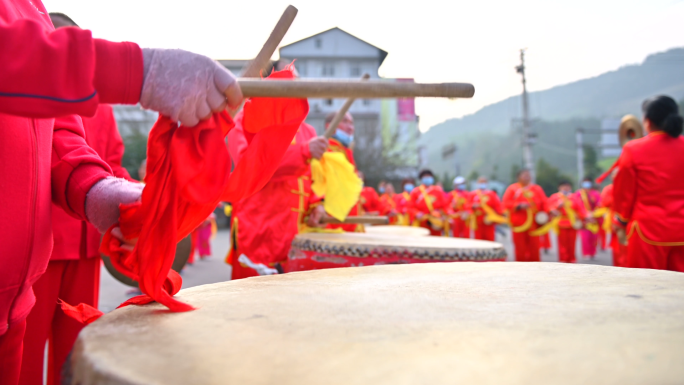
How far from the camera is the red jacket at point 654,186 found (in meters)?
3.04

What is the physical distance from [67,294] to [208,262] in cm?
752

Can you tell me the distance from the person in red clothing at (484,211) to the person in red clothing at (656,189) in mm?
7428

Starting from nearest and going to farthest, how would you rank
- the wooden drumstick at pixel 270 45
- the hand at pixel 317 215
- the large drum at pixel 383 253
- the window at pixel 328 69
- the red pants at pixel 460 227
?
the wooden drumstick at pixel 270 45 → the large drum at pixel 383 253 → the hand at pixel 317 215 → the red pants at pixel 460 227 → the window at pixel 328 69

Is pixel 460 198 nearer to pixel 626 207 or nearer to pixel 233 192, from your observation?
pixel 626 207

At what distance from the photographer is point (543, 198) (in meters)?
9.18

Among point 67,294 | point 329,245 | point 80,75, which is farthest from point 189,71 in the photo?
point 329,245

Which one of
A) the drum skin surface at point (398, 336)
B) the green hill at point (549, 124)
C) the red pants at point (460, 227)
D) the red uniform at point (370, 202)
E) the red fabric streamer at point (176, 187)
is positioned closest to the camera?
the drum skin surface at point (398, 336)

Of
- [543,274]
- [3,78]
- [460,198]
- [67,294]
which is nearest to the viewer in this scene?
[3,78]

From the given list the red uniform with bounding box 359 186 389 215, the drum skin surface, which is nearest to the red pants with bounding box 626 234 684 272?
the drum skin surface

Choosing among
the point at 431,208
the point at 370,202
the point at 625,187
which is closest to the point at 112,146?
the point at 625,187

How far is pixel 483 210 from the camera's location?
1069cm

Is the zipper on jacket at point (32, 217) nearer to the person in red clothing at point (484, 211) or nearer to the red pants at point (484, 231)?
the person in red clothing at point (484, 211)

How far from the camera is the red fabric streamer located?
81 cm

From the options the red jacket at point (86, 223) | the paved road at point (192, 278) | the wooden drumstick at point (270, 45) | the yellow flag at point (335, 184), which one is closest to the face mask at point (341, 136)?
the yellow flag at point (335, 184)
